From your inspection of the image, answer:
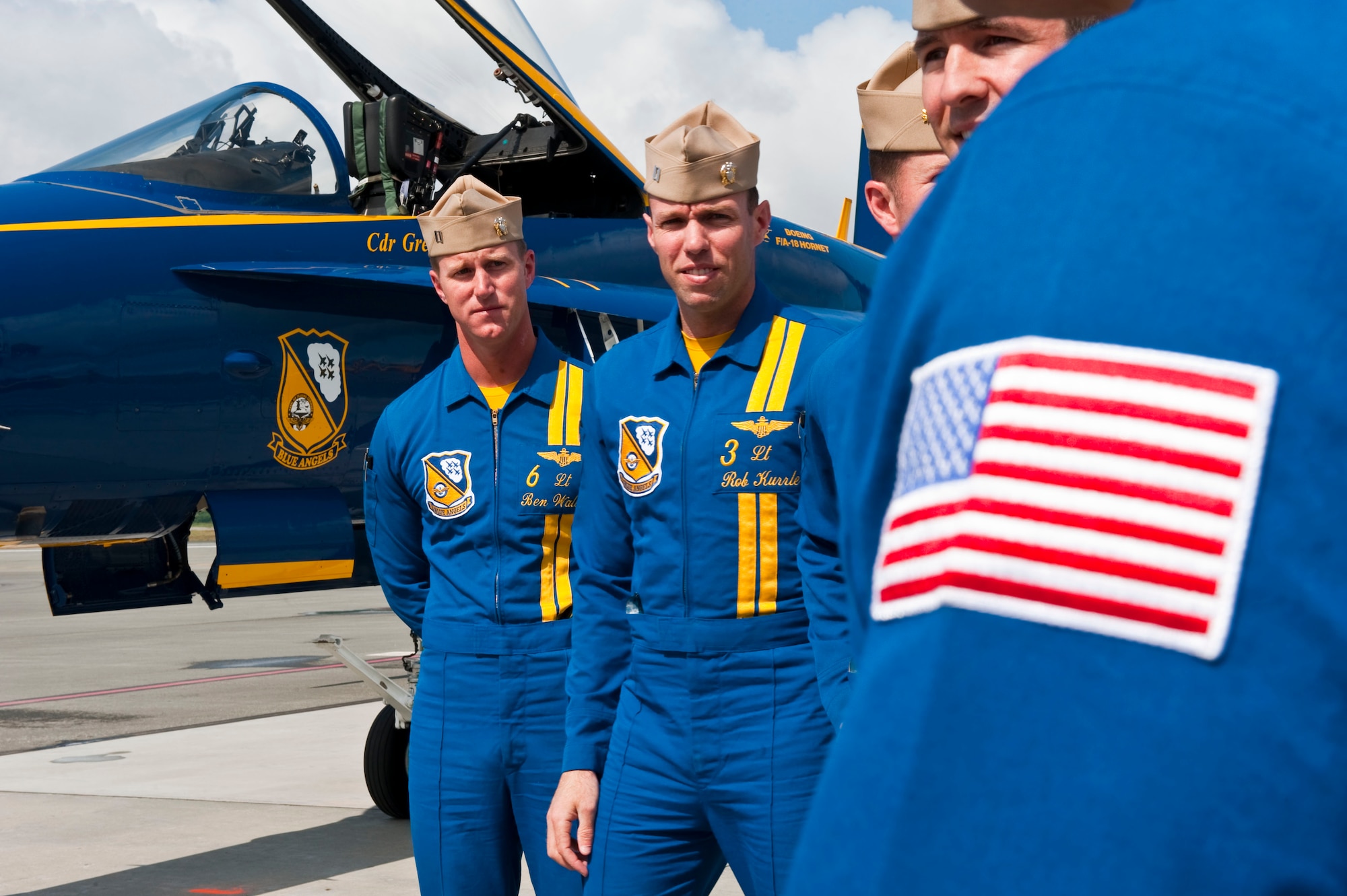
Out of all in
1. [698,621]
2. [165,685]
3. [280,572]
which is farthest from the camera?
[165,685]

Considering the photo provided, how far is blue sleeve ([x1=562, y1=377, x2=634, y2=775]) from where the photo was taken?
2.79m

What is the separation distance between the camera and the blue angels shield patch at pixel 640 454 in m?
2.77

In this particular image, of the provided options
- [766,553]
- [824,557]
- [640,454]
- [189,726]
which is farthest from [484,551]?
[189,726]

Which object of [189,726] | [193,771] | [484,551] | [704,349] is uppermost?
[704,349]

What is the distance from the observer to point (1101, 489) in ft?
1.83

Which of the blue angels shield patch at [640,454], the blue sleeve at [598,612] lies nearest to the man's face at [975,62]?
the blue angels shield patch at [640,454]

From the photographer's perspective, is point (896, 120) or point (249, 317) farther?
point (249, 317)

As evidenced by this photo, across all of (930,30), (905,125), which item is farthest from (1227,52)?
(905,125)

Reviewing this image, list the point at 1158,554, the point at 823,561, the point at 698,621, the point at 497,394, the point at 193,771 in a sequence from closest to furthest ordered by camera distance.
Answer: the point at 1158,554 → the point at 823,561 → the point at 698,621 → the point at 497,394 → the point at 193,771

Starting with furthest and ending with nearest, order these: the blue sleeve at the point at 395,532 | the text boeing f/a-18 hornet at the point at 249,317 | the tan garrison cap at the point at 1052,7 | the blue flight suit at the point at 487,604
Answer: the text boeing f/a-18 hornet at the point at 249,317
the blue sleeve at the point at 395,532
the blue flight suit at the point at 487,604
the tan garrison cap at the point at 1052,7

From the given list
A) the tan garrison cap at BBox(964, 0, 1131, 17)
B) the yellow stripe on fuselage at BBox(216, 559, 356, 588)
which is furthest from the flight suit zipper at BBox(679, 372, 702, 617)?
the yellow stripe on fuselage at BBox(216, 559, 356, 588)

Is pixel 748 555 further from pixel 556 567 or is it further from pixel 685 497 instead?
pixel 556 567

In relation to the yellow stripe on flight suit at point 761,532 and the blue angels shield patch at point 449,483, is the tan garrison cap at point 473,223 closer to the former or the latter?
the blue angels shield patch at point 449,483

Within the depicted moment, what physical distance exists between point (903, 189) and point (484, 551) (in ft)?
5.40
